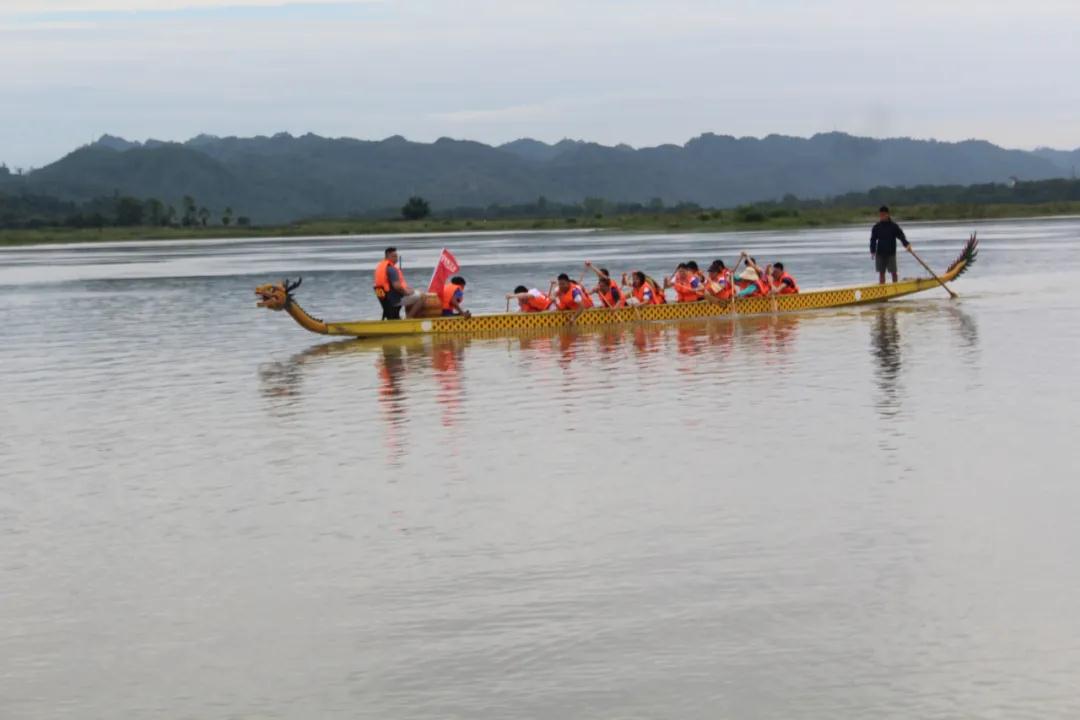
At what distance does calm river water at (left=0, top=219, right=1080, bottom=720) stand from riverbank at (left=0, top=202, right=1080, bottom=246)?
8673cm

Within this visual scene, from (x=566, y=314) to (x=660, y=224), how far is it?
97.7 meters

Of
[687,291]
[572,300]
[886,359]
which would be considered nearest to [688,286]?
[687,291]

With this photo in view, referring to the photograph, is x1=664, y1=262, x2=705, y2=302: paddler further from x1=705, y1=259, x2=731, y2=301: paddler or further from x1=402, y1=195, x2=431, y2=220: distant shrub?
x1=402, y1=195, x2=431, y2=220: distant shrub

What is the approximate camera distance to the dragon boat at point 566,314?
98.9 feet

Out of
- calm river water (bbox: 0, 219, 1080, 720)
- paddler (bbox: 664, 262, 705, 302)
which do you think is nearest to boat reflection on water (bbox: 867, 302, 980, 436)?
calm river water (bbox: 0, 219, 1080, 720)

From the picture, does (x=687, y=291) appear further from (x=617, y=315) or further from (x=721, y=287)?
(x=617, y=315)

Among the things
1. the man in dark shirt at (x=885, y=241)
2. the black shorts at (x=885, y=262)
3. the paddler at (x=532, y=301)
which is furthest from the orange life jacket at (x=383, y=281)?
the black shorts at (x=885, y=262)

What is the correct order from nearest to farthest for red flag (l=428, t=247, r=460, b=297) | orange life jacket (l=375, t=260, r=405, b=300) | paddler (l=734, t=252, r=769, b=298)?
orange life jacket (l=375, t=260, r=405, b=300)
red flag (l=428, t=247, r=460, b=297)
paddler (l=734, t=252, r=769, b=298)

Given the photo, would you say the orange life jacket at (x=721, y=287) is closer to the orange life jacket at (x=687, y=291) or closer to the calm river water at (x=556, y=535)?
the orange life jacket at (x=687, y=291)

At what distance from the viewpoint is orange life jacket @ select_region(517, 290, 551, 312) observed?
31266mm

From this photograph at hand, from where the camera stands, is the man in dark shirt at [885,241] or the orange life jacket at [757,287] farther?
the man in dark shirt at [885,241]

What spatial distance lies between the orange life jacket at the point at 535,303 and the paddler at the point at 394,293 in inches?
83.6

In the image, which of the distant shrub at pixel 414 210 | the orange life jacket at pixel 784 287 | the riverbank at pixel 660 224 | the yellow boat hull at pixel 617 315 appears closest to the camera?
the yellow boat hull at pixel 617 315

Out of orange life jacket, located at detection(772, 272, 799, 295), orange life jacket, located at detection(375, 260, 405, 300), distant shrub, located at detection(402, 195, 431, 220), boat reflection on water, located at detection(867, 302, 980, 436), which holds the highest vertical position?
distant shrub, located at detection(402, 195, 431, 220)
